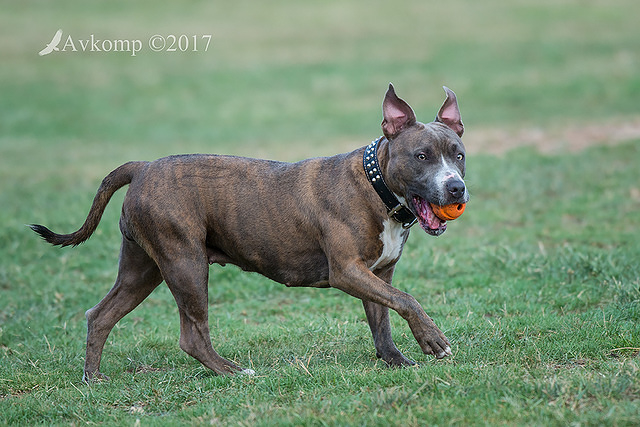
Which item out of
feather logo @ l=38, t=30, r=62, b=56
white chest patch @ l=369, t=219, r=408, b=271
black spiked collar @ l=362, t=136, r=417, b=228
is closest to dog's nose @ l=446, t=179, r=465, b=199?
black spiked collar @ l=362, t=136, r=417, b=228

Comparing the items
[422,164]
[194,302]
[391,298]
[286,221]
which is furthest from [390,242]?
[194,302]

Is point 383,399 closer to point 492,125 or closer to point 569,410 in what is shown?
point 569,410

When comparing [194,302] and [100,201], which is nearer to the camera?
[194,302]

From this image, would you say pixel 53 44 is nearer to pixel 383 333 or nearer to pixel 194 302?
pixel 194 302

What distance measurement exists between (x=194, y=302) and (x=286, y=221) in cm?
90

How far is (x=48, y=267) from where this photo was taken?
32.1 ft

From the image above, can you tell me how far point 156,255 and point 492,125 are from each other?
12663mm

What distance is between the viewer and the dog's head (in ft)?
19.1

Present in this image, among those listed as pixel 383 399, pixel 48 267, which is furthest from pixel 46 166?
pixel 383 399

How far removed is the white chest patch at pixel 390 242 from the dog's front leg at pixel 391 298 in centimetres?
23

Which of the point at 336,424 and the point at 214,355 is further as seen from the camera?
the point at 214,355

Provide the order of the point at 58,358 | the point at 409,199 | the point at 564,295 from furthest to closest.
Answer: the point at 564,295
the point at 58,358
the point at 409,199

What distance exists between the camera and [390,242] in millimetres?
6230

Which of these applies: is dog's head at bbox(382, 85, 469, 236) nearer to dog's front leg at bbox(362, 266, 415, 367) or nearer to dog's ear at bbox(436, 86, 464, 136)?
dog's ear at bbox(436, 86, 464, 136)
